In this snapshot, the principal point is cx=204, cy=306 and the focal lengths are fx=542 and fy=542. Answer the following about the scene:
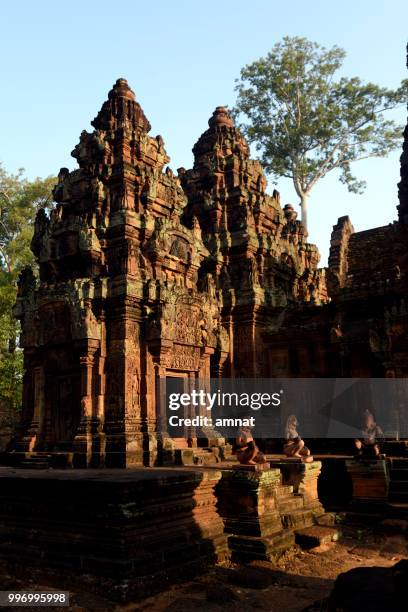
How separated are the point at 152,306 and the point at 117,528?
7.39 meters

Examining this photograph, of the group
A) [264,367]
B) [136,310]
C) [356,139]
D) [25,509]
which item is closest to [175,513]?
[25,509]

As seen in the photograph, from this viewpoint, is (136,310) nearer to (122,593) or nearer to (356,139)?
(122,593)

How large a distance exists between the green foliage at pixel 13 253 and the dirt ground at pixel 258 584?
18107mm

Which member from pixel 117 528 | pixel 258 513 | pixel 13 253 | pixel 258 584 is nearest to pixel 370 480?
pixel 258 513

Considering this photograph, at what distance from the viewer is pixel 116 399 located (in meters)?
13.2

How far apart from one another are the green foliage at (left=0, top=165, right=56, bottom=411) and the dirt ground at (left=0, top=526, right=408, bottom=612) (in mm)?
18107

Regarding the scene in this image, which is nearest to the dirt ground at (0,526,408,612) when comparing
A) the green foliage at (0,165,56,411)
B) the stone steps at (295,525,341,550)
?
the stone steps at (295,525,341,550)

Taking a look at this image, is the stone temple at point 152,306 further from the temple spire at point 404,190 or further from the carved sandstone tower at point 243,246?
the temple spire at point 404,190

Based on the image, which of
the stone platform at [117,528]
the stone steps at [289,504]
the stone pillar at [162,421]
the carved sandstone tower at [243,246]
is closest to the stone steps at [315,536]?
the stone steps at [289,504]

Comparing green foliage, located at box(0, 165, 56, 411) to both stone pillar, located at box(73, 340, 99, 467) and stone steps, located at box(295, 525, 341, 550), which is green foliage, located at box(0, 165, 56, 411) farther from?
stone steps, located at box(295, 525, 341, 550)

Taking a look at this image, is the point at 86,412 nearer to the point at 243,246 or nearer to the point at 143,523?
the point at 143,523

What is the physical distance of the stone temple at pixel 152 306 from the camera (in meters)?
13.4

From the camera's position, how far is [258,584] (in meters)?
6.95

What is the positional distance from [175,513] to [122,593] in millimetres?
1759
